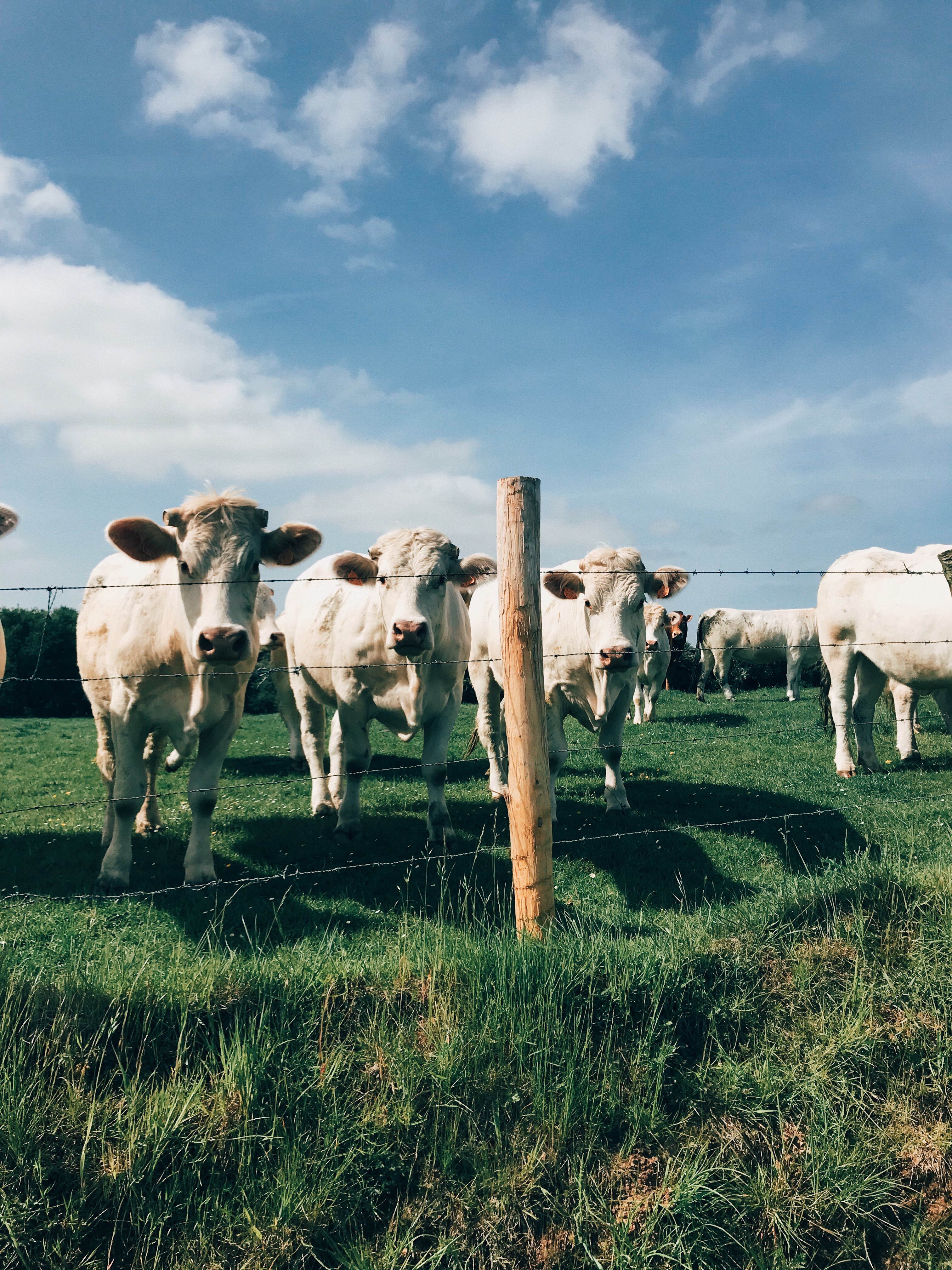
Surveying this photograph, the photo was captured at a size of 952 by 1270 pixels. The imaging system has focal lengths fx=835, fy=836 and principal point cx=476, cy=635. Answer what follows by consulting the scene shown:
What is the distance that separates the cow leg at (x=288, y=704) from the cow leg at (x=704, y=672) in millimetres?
12471

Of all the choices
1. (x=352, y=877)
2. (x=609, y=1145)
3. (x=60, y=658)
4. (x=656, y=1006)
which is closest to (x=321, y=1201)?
(x=609, y=1145)

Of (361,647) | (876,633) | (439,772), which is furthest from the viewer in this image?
(876,633)

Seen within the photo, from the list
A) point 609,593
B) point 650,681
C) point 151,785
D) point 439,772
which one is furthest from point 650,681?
Result: point 151,785

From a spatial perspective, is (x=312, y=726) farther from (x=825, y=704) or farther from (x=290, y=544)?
(x=825, y=704)

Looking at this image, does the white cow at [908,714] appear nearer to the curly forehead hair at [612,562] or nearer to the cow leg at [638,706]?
the curly forehead hair at [612,562]

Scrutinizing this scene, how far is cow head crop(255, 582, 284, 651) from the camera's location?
948 centimetres

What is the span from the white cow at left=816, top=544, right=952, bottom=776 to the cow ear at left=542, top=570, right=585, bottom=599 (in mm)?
3401

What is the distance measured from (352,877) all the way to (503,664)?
264 cm

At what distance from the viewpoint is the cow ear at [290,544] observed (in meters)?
6.16

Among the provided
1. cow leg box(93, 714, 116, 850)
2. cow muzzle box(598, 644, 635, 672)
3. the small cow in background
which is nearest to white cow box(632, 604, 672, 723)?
the small cow in background

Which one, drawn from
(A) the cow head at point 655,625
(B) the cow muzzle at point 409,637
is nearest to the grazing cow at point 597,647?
(B) the cow muzzle at point 409,637

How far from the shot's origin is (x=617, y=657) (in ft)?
24.1

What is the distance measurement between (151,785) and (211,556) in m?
Result: 3.79

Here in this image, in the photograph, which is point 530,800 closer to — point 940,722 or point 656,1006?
point 656,1006
